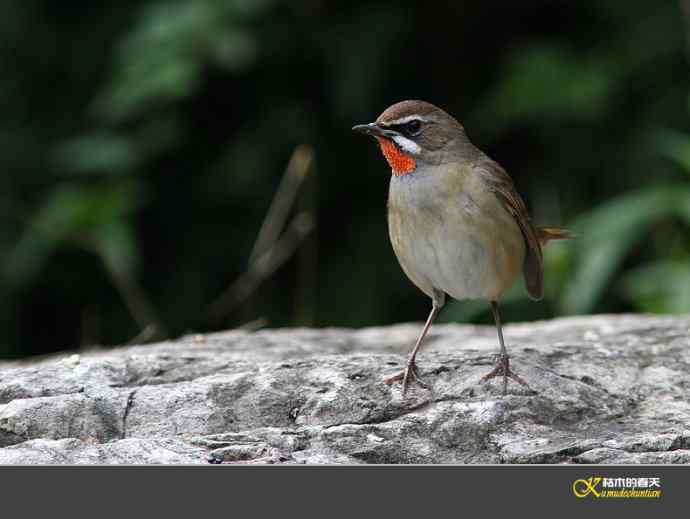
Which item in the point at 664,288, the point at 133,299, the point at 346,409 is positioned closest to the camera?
the point at 346,409

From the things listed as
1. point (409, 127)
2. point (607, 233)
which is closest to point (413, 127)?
point (409, 127)

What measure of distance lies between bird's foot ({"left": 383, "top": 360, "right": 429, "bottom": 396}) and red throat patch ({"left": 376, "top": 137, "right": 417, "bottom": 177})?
0.77 metres

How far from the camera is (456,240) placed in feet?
13.1

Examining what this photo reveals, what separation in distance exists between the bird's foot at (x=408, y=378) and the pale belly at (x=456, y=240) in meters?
0.40

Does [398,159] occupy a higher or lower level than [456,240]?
higher

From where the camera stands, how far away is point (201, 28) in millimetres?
5961

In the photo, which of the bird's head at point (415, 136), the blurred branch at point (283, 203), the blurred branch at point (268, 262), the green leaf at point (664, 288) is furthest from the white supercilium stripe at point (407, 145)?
the green leaf at point (664, 288)

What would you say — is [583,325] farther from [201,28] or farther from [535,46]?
[201,28]

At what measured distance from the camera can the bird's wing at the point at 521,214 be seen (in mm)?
4184

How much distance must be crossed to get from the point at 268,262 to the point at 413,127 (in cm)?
186

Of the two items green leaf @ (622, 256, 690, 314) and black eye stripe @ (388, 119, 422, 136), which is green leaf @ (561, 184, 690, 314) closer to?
green leaf @ (622, 256, 690, 314)

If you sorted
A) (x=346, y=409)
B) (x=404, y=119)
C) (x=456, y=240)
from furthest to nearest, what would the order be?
(x=404, y=119) < (x=456, y=240) < (x=346, y=409)

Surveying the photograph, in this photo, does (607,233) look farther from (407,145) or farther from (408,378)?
(408,378)

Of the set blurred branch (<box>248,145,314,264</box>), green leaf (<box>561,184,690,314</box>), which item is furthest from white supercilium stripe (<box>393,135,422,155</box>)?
green leaf (<box>561,184,690,314</box>)
